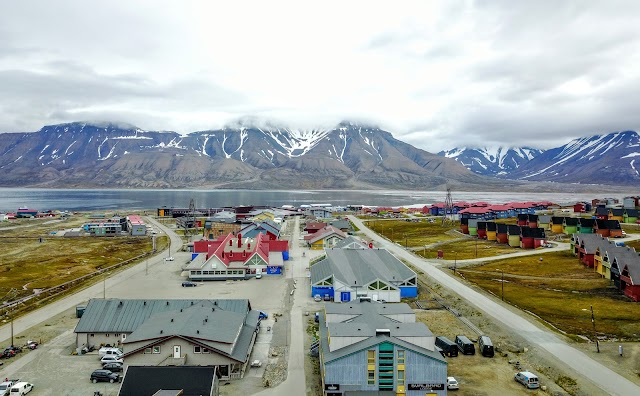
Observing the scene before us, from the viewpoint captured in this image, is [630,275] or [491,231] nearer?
[630,275]

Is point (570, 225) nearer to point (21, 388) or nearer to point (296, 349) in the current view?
point (296, 349)

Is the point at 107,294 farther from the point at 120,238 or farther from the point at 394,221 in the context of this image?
the point at 394,221

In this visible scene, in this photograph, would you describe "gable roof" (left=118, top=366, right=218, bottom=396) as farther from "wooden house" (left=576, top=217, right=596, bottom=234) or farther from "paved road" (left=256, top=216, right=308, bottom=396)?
"wooden house" (left=576, top=217, right=596, bottom=234)

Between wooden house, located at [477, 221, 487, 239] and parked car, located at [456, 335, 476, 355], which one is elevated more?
wooden house, located at [477, 221, 487, 239]

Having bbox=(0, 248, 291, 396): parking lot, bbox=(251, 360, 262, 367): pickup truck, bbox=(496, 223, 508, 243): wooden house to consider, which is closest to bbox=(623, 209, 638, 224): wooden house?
bbox=(496, 223, 508, 243): wooden house

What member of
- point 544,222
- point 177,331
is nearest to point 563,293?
point 177,331

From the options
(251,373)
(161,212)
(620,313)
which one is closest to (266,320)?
(251,373)
